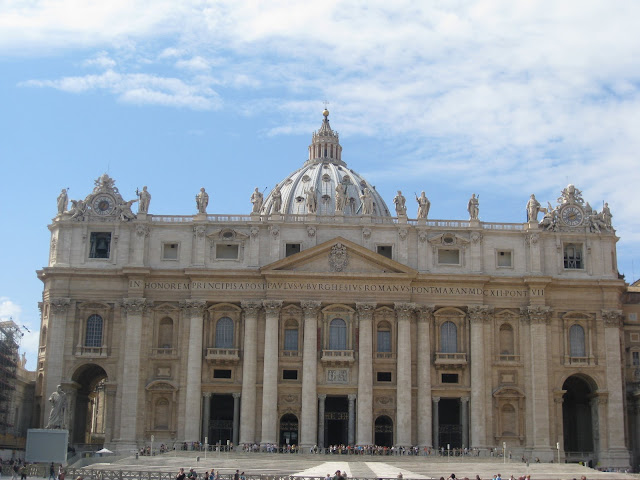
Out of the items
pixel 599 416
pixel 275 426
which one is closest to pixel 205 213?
pixel 275 426

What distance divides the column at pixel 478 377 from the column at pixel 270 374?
48.7ft

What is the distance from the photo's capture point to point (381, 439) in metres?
78.3

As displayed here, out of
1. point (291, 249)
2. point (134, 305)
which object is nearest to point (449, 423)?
point (291, 249)

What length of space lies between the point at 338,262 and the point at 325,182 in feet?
163

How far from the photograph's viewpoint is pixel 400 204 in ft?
266

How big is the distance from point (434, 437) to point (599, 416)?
1279cm

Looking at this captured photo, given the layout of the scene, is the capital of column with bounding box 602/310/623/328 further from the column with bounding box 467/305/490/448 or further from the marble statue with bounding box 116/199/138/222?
the marble statue with bounding box 116/199/138/222

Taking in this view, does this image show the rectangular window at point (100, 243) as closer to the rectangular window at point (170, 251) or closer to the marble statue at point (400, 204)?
the rectangular window at point (170, 251)

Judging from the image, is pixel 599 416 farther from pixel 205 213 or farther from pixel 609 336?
pixel 205 213

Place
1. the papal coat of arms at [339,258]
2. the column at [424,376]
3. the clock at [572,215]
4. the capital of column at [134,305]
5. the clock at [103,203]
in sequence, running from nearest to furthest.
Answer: the column at [424,376] < the capital of column at [134,305] < the papal coat of arms at [339,258] < the clock at [103,203] < the clock at [572,215]

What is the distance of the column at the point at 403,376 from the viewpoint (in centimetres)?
7650

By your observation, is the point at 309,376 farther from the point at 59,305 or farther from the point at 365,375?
the point at 59,305

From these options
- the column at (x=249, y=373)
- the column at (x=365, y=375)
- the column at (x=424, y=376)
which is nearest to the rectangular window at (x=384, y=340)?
the column at (x=365, y=375)

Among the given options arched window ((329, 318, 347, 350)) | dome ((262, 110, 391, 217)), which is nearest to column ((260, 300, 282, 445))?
arched window ((329, 318, 347, 350))
